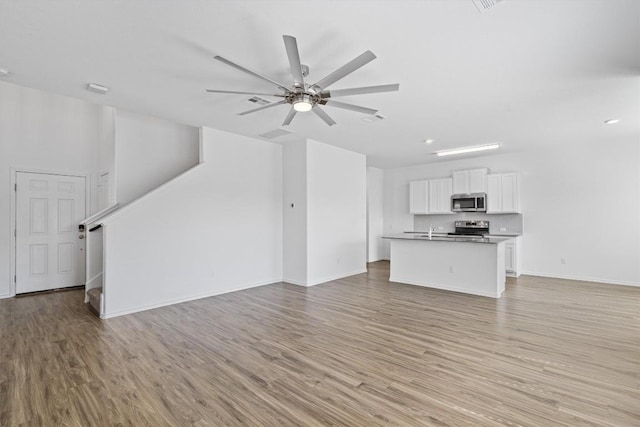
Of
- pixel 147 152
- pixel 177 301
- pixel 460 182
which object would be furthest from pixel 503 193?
pixel 147 152

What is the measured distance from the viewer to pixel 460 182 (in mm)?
7500

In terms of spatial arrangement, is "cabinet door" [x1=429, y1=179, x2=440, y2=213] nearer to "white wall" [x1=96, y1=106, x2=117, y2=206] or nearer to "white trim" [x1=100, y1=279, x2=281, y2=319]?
"white trim" [x1=100, y1=279, x2=281, y2=319]

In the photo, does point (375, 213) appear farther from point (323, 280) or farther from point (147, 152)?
point (147, 152)

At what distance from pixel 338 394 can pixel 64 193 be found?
254 inches

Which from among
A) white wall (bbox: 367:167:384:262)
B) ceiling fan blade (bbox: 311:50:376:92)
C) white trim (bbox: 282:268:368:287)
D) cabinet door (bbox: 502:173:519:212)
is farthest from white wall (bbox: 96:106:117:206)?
cabinet door (bbox: 502:173:519:212)

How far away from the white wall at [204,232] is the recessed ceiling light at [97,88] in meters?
1.49

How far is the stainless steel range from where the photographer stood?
735 cm

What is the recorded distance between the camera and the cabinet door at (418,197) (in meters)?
8.12

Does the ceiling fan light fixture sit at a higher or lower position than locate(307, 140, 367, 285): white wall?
higher

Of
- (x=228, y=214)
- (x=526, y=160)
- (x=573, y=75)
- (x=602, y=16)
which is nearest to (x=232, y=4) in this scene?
(x=602, y=16)

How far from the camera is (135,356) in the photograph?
2.90 m

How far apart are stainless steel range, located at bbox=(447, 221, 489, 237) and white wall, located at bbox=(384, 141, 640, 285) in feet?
2.74

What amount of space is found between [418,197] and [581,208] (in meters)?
3.41

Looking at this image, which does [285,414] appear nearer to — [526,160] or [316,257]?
[316,257]
